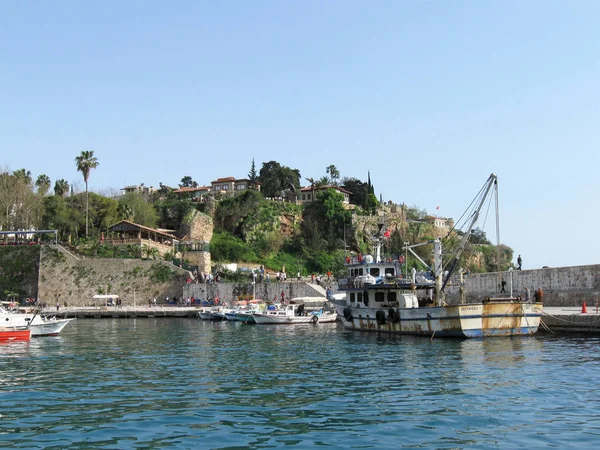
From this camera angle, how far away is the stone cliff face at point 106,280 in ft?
222

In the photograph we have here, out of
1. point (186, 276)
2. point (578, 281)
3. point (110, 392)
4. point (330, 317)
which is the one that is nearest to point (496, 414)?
point (110, 392)

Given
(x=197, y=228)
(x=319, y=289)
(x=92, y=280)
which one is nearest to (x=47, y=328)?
(x=92, y=280)

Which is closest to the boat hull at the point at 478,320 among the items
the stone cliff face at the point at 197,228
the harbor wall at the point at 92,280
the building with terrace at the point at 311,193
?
the harbor wall at the point at 92,280

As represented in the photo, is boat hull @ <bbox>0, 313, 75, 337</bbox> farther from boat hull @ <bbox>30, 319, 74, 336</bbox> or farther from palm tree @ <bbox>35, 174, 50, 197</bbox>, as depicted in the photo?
palm tree @ <bbox>35, 174, 50, 197</bbox>

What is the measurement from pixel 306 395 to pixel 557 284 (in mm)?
30668

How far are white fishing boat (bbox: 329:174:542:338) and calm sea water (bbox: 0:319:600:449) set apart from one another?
1628 mm

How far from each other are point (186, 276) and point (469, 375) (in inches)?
1965

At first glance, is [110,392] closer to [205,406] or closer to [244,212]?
[205,406]

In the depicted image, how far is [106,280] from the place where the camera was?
6812 centimetres

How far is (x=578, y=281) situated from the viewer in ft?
137

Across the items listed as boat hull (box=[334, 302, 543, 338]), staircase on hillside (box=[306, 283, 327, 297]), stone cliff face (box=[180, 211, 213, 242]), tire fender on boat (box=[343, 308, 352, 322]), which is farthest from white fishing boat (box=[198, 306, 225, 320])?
boat hull (box=[334, 302, 543, 338])

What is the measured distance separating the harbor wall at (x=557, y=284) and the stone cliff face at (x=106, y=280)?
110ft

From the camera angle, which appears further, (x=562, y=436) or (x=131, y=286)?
(x=131, y=286)

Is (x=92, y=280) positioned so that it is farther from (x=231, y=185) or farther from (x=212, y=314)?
(x=231, y=185)
